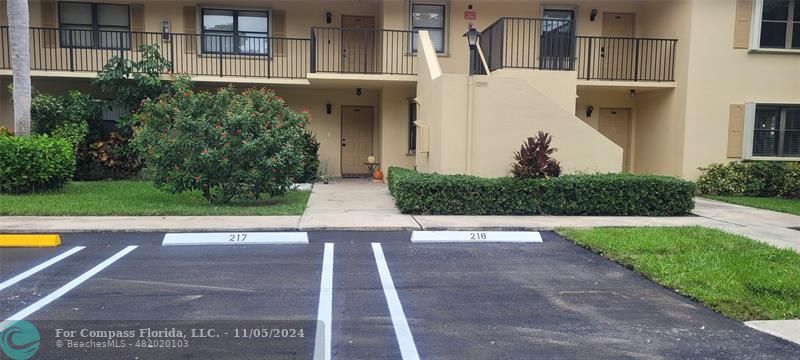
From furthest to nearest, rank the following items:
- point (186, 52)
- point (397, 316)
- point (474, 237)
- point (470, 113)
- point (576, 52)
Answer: point (186, 52)
point (576, 52)
point (470, 113)
point (474, 237)
point (397, 316)

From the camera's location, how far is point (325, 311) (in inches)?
199

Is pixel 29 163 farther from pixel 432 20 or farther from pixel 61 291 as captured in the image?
pixel 432 20

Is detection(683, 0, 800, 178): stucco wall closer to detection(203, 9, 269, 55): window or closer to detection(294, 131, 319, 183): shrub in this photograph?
detection(294, 131, 319, 183): shrub

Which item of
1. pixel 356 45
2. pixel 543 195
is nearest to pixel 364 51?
pixel 356 45

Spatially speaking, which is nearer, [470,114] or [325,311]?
[325,311]

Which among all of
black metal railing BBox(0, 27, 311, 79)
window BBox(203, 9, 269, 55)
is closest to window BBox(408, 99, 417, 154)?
black metal railing BBox(0, 27, 311, 79)

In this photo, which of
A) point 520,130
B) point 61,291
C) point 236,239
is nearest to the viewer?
point 61,291

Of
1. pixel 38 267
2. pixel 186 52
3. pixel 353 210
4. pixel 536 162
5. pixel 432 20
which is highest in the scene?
pixel 432 20

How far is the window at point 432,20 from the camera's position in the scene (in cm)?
1616

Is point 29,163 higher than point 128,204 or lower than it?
higher

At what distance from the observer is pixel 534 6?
1645 cm

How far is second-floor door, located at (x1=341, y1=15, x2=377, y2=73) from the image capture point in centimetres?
1717

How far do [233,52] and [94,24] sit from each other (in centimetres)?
393

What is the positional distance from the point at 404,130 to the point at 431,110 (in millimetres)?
4611
